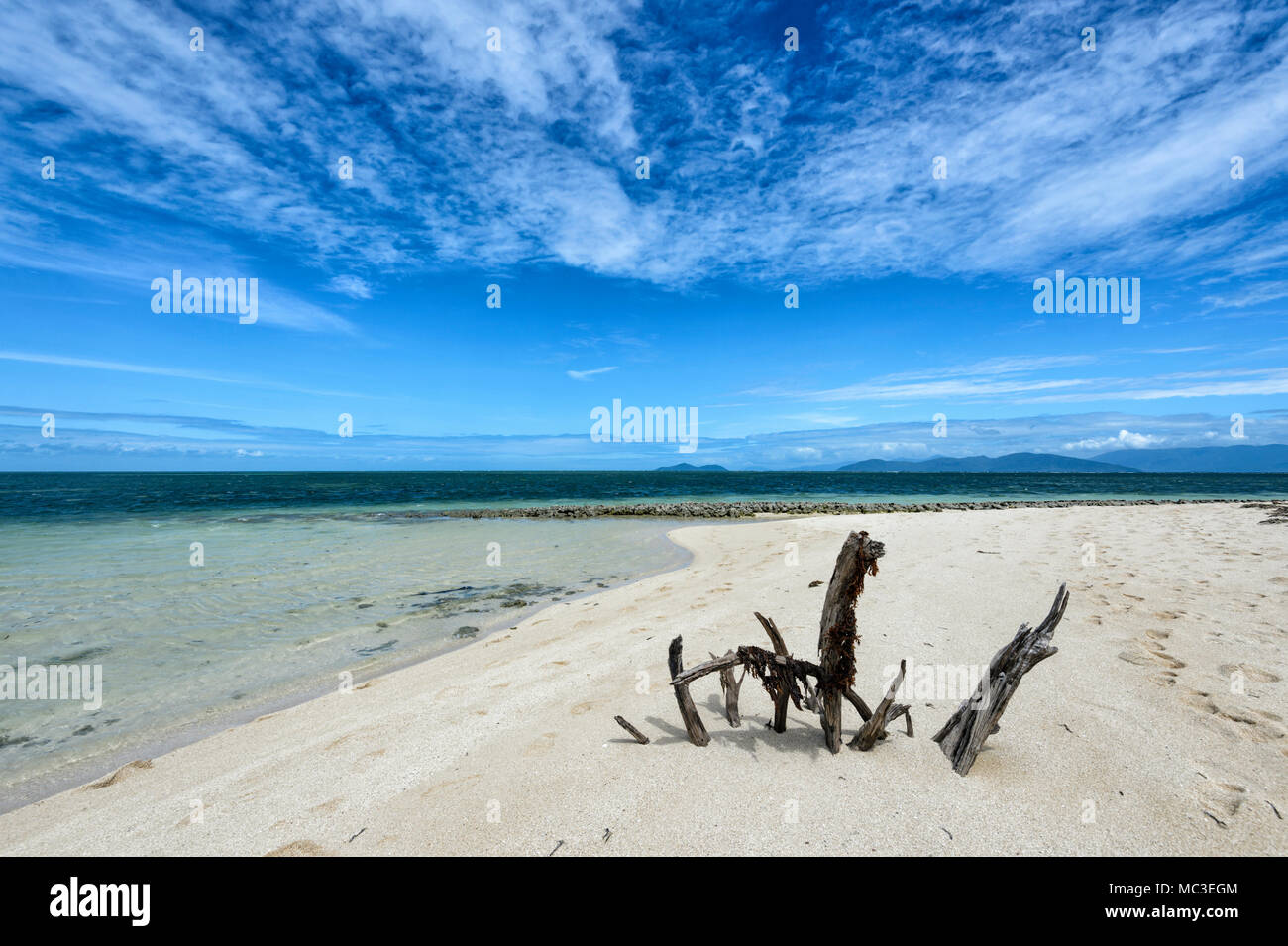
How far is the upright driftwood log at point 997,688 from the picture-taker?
14.4 ft

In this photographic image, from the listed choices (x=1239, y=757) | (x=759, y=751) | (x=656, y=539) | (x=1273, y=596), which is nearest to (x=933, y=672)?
(x=1239, y=757)

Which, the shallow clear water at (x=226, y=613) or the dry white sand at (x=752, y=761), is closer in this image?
the dry white sand at (x=752, y=761)

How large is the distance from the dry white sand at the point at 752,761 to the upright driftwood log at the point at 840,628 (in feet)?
1.57

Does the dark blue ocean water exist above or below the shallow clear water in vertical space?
above

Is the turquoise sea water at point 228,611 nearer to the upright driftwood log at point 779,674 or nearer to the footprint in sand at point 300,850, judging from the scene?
the footprint in sand at point 300,850

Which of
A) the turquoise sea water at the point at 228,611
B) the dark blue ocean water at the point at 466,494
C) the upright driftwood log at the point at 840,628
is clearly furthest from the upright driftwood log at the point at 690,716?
the dark blue ocean water at the point at 466,494

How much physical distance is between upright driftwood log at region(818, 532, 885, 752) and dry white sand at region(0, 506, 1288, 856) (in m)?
0.48

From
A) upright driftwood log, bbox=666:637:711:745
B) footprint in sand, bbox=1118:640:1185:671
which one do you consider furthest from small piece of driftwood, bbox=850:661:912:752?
footprint in sand, bbox=1118:640:1185:671

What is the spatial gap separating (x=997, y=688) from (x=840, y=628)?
1429mm

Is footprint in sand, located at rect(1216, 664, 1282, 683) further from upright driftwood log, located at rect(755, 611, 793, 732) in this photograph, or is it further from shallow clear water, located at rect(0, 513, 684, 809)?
shallow clear water, located at rect(0, 513, 684, 809)

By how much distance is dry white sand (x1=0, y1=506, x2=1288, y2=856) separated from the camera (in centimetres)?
399

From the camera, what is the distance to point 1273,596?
28.5 feet

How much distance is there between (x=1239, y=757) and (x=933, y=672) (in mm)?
2724
